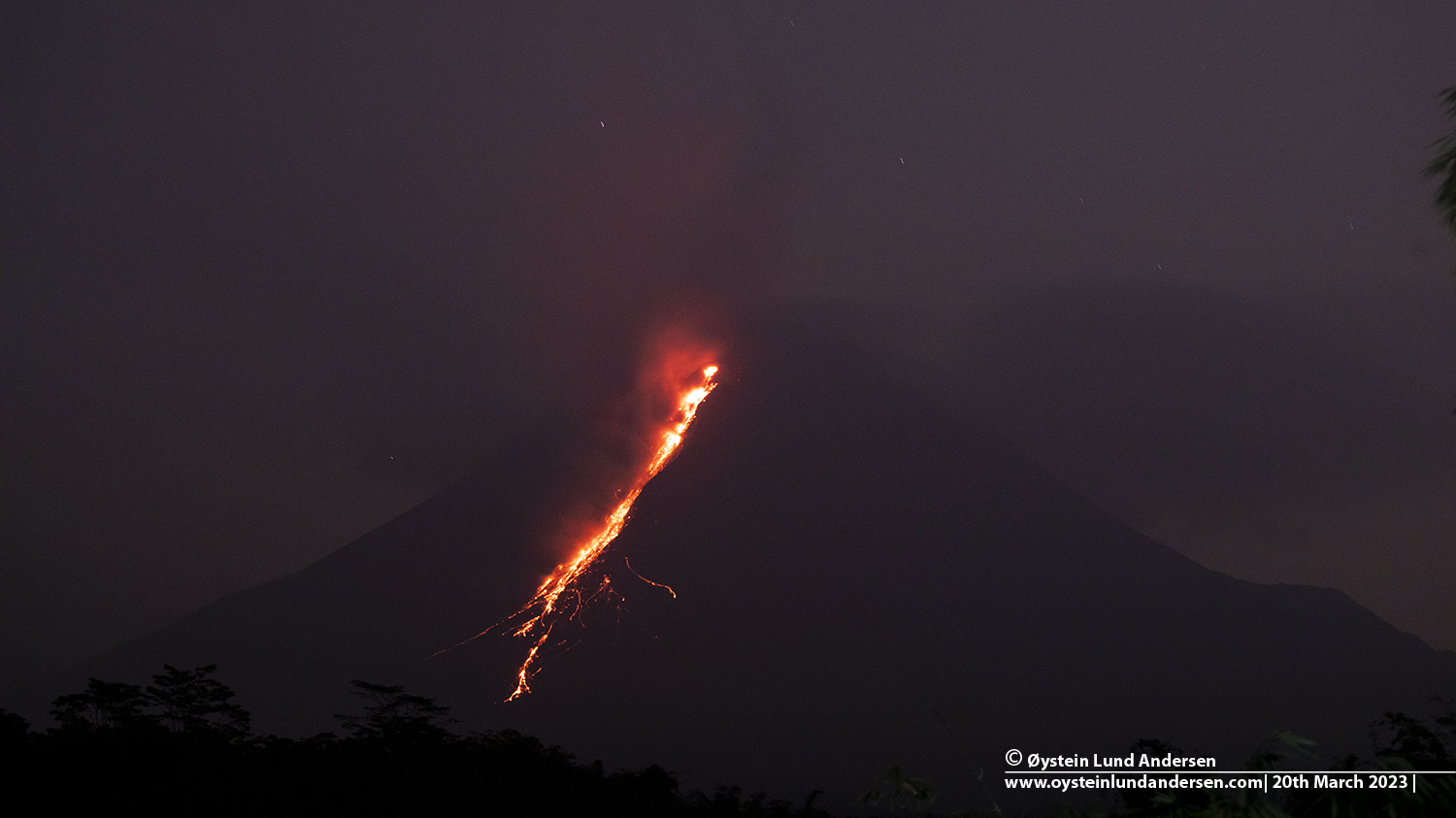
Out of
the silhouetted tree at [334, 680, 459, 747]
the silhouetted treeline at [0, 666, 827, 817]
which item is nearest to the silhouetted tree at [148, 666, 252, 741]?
the silhouetted treeline at [0, 666, 827, 817]

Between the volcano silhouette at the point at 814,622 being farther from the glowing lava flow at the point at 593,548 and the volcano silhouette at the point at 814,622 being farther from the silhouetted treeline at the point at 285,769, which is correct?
the silhouetted treeline at the point at 285,769

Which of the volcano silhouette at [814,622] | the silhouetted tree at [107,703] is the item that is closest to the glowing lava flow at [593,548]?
the volcano silhouette at [814,622]

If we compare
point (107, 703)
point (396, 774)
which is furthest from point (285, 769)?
point (107, 703)

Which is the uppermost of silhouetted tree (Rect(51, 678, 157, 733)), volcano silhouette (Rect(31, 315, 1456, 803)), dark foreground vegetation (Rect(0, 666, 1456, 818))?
volcano silhouette (Rect(31, 315, 1456, 803))

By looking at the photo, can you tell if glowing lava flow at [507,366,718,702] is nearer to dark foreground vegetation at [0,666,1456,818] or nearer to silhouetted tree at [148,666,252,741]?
silhouetted tree at [148,666,252,741]

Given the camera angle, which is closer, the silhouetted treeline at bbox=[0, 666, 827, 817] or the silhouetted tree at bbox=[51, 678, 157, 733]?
the silhouetted treeline at bbox=[0, 666, 827, 817]

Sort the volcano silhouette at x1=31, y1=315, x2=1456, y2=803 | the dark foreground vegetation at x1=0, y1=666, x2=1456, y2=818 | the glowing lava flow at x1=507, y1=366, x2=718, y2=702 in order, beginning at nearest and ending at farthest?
the dark foreground vegetation at x1=0, y1=666, x2=1456, y2=818, the volcano silhouette at x1=31, y1=315, x2=1456, y2=803, the glowing lava flow at x1=507, y1=366, x2=718, y2=702
